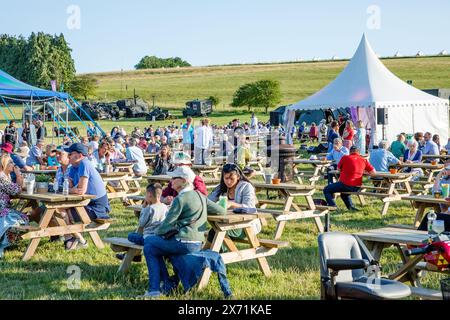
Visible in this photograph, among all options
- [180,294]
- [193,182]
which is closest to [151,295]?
[180,294]

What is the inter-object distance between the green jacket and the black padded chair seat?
5.52 feet

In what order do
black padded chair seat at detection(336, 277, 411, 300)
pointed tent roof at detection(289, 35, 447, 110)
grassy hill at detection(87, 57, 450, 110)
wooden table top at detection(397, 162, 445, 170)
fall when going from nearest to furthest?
→ black padded chair seat at detection(336, 277, 411, 300) < wooden table top at detection(397, 162, 445, 170) < pointed tent roof at detection(289, 35, 447, 110) < grassy hill at detection(87, 57, 450, 110)

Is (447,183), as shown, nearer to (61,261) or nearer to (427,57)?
(61,261)

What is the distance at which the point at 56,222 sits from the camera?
8281 millimetres

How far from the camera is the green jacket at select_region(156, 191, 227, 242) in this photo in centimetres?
592

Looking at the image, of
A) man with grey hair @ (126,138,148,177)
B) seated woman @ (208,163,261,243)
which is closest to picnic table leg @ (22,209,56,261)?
seated woman @ (208,163,261,243)

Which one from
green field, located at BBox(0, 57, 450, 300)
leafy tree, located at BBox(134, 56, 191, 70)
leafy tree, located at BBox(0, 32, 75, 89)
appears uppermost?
leafy tree, located at BBox(134, 56, 191, 70)

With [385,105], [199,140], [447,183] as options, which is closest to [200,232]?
[447,183]

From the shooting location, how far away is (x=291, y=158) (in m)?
14.5

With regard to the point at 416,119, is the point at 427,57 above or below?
above

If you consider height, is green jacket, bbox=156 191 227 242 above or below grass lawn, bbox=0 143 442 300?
above

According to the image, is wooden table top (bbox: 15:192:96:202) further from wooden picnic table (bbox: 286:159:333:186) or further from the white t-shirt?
wooden picnic table (bbox: 286:159:333:186)

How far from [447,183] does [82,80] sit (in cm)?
7244

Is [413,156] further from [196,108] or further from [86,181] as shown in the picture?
[196,108]
